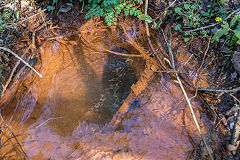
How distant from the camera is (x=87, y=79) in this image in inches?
109

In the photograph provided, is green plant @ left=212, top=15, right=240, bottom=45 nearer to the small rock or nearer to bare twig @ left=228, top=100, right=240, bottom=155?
the small rock

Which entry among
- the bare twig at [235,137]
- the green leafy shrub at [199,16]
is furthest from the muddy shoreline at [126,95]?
the green leafy shrub at [199,16]

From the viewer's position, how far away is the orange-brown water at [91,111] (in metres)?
2.14

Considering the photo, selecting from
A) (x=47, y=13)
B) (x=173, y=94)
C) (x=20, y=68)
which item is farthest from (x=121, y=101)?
(x=47, y=13)

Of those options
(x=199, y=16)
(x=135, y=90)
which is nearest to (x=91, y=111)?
(x=135, y=90)

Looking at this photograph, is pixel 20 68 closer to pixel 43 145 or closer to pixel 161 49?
pixel 43 145

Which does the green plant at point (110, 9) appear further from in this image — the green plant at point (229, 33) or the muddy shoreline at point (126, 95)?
the green plant at point (229, 33)

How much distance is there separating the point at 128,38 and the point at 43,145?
2216mm

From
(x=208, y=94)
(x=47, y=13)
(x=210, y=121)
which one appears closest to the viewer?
(x=210, y=121)

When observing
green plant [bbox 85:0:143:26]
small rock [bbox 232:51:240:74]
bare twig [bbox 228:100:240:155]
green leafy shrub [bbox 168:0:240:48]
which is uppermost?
green plant [bbox 85:0:143:26]

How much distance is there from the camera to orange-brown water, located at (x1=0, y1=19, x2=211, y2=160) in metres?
2.14

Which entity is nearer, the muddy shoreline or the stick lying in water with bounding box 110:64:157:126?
the muddy shoreline

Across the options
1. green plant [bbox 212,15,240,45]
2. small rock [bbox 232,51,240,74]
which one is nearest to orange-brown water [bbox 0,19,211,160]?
small rock [bbox 232,51,240,74]

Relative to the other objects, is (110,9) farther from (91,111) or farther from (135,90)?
(91,111)
